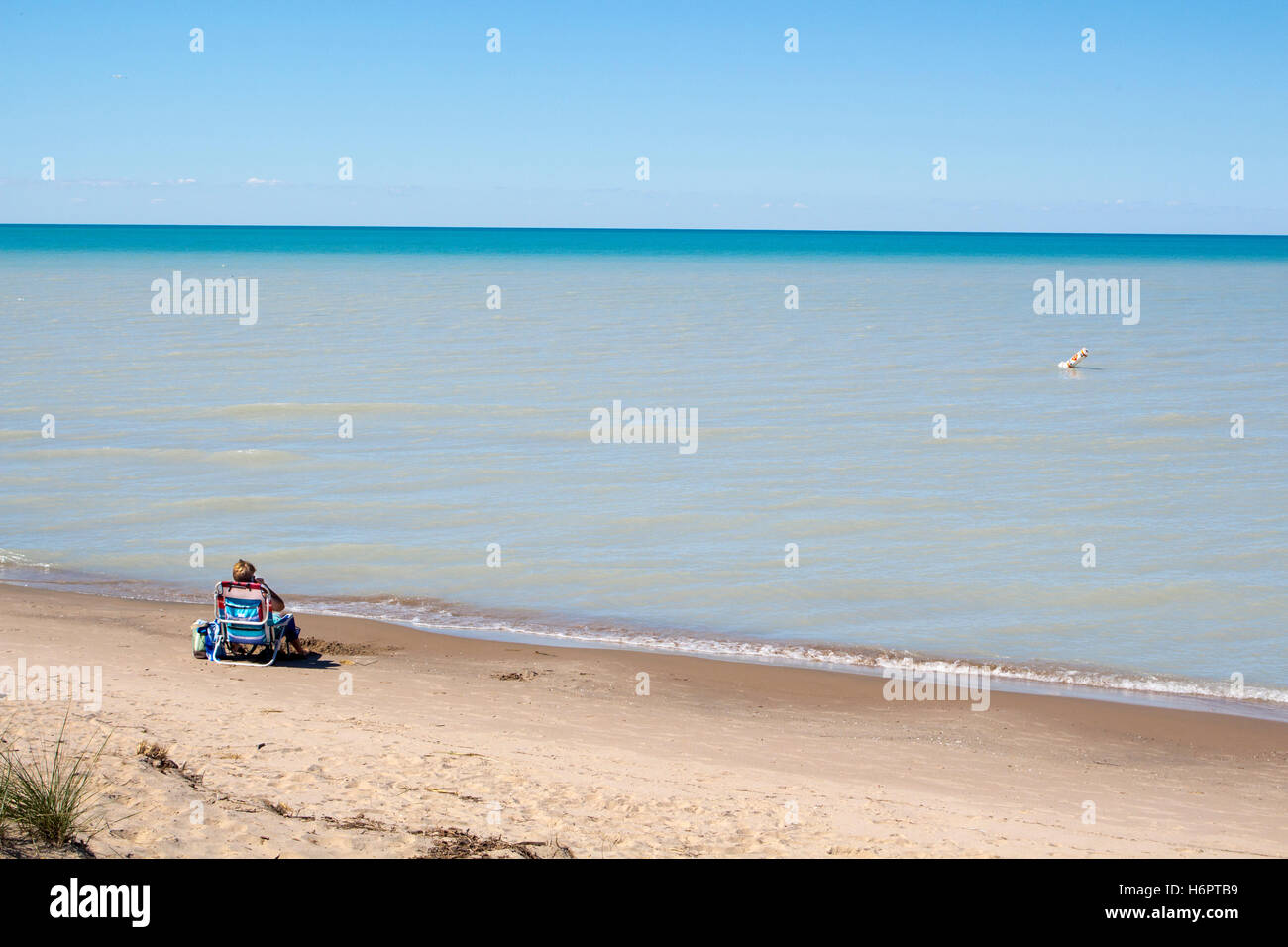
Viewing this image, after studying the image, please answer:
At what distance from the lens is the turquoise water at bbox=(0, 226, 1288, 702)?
11359 mm

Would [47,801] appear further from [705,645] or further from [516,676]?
[705,645]

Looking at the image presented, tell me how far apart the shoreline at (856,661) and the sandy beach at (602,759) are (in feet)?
0.84

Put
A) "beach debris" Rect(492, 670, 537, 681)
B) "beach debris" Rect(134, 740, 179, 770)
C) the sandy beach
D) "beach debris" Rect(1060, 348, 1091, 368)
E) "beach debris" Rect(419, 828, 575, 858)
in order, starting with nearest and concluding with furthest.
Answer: "beach debris" Rect(419, 828, 575, 858) → the sandy beach → "beach debris" Rect(134, 740, 179, 770) → "beach debris" Rect(492, 670, 537, 681) → "beach debris" Rect(1060, 348, 1091, 368)

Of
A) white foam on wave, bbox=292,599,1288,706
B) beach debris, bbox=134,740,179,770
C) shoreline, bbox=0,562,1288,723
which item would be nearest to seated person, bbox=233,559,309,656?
shoreline, bbox=0,562,1288,723

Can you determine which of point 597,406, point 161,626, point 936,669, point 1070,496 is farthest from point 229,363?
point 936,669

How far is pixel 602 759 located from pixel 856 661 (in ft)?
11.4

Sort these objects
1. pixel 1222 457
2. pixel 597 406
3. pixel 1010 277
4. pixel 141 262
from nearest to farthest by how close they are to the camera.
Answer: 1. pixel 1222 457
2. pixel 597 406
3. pixel 1010 277
4. pixel 141 262

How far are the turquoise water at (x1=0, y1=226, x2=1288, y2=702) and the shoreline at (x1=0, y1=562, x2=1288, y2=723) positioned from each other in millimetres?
66

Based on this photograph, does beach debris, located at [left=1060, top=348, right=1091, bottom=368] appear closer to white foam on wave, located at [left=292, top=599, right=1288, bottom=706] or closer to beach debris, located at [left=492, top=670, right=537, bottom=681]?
white foam on wave, located at [left=292, top=599, right=1288, bottom=706]

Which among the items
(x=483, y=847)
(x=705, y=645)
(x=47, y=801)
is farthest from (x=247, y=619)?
(x=483, y=847)

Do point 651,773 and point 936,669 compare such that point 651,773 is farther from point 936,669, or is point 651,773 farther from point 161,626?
point 161,626
